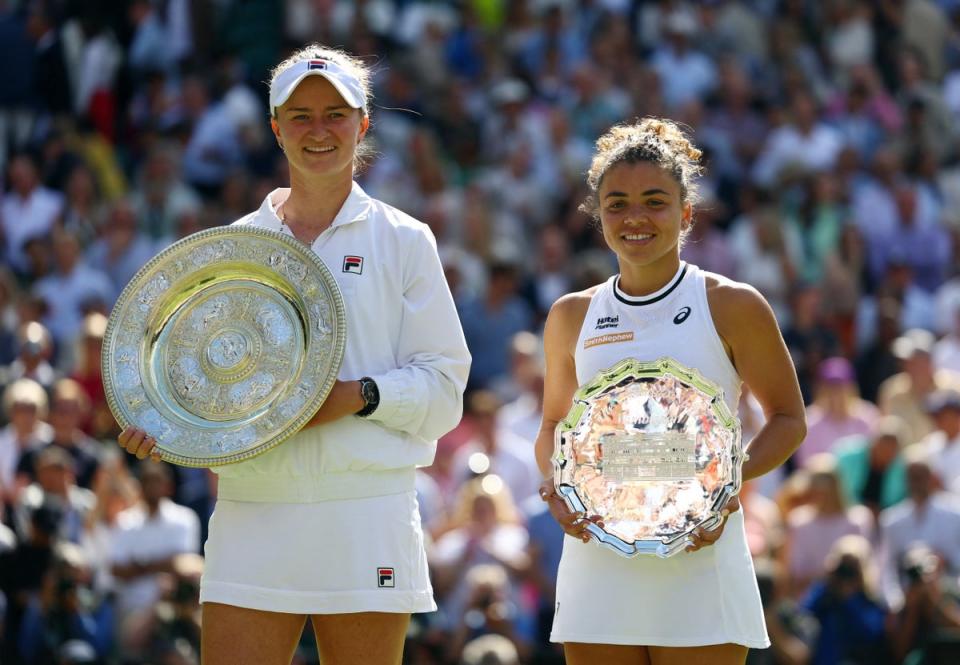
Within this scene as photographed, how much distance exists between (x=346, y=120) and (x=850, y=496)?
5717mm

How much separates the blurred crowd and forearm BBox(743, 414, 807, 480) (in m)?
3.27

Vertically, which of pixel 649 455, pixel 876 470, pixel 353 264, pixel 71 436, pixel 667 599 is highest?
pixel 71 436

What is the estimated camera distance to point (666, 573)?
4344 millimetres

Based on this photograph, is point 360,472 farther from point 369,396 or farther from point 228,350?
point 228,350

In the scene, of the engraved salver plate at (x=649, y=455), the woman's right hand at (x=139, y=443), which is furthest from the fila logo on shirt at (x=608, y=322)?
the woman's right hand at (x=139, y=443)

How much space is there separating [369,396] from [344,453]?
0.51ft

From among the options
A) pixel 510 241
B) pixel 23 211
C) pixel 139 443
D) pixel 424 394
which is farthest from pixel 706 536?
pixel 23 211

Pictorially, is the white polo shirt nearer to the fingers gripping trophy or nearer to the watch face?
the watch face

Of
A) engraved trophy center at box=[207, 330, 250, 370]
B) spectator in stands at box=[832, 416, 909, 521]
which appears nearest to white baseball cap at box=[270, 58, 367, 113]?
engraved trophy center at box=[207, 330, 250, 370]

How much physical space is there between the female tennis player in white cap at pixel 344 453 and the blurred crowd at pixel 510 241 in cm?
308

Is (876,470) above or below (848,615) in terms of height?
above

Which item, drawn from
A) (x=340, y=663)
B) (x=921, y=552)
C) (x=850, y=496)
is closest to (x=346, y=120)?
(x=340, y=663)

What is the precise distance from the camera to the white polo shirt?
14.6ft

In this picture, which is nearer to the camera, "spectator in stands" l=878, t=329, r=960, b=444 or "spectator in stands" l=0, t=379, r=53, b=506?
"spectator in stands" l=0, t=379, r=53, b=506
